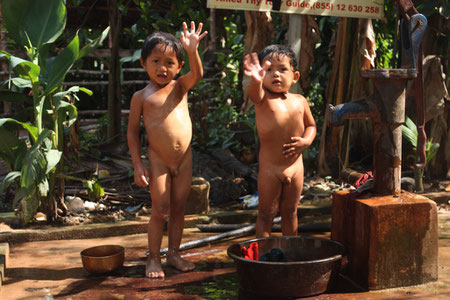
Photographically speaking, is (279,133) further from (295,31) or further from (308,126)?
(295,31)

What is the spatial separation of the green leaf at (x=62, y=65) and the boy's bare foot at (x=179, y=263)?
172cm

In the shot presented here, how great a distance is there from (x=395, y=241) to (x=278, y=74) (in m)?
1.23

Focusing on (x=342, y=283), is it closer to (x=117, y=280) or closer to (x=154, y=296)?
(x=154, y=296)

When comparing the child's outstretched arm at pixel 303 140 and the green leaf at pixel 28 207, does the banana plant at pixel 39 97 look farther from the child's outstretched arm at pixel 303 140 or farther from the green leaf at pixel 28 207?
the child's outstretched arm at pixel 303 140

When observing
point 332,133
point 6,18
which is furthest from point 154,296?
point 332,133

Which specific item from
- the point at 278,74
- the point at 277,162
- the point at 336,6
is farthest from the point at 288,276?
the point at 336,6

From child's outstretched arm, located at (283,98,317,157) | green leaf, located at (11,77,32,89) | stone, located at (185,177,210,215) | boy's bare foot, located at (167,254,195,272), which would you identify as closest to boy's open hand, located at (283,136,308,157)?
child's outstretched arm, located at (283,98,317,157)

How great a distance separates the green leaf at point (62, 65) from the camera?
14.1 feet

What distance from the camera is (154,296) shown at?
3.04 metres

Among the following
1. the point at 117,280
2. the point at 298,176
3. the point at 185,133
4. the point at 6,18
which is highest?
the point at 6,18

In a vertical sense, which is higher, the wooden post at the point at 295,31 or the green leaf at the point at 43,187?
the wooden post at the point at 295,31

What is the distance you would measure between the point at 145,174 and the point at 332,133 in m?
3.16

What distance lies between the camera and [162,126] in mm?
3424

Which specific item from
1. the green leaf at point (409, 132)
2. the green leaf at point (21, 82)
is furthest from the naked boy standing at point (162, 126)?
the green leaf at point (409, 132)
